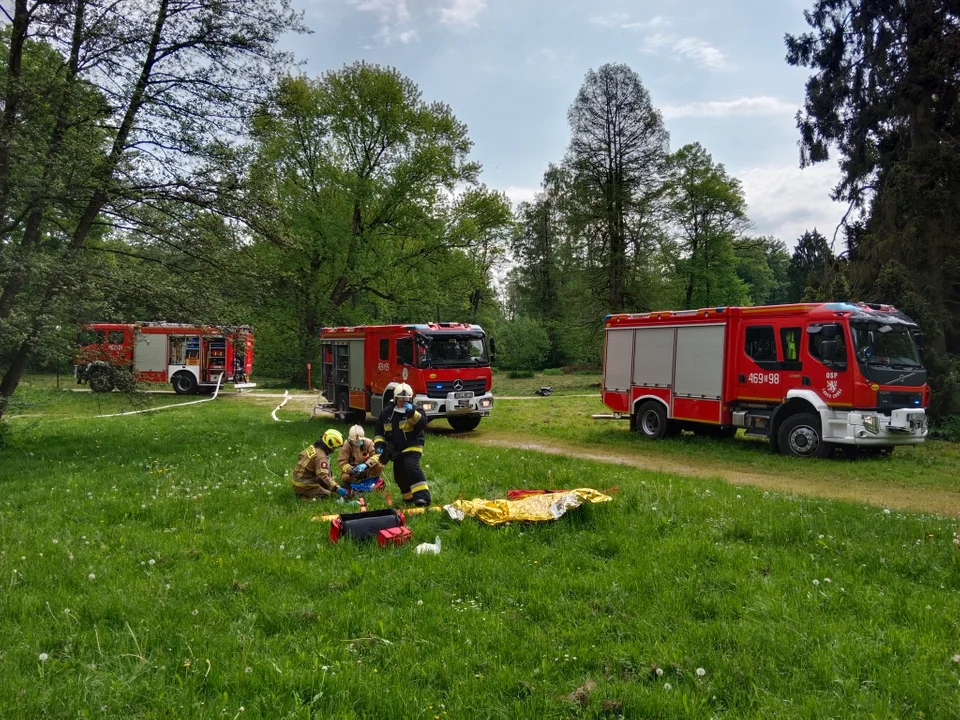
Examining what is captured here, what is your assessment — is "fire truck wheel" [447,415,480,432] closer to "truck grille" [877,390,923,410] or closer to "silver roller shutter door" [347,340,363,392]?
"silver roller shutter door" [347,340,363,392]

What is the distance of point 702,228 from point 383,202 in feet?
79.7

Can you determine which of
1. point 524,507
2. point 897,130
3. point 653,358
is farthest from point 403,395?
point 897,130

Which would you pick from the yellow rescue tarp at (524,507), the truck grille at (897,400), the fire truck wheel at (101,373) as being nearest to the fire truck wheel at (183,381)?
the fire truck wheel at (101,373)

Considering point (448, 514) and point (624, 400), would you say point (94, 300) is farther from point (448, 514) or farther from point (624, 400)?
point (624, 400)

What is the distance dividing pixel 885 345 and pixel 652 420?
5712mm

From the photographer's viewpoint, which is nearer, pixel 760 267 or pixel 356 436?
pixel 356 436

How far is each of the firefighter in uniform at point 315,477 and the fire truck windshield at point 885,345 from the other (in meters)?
10.2

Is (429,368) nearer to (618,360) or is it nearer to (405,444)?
(618,360)

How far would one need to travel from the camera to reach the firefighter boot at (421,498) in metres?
8.10

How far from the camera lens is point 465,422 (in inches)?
731

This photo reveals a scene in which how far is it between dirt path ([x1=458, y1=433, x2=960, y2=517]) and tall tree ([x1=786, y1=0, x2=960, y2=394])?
32.6ft

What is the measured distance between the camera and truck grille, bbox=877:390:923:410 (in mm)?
12047

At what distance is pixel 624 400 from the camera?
56.4 feet

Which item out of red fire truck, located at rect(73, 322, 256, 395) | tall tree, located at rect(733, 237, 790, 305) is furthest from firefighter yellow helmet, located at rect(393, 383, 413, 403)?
tall tree, located at rect(733, 237, 790, 305)
